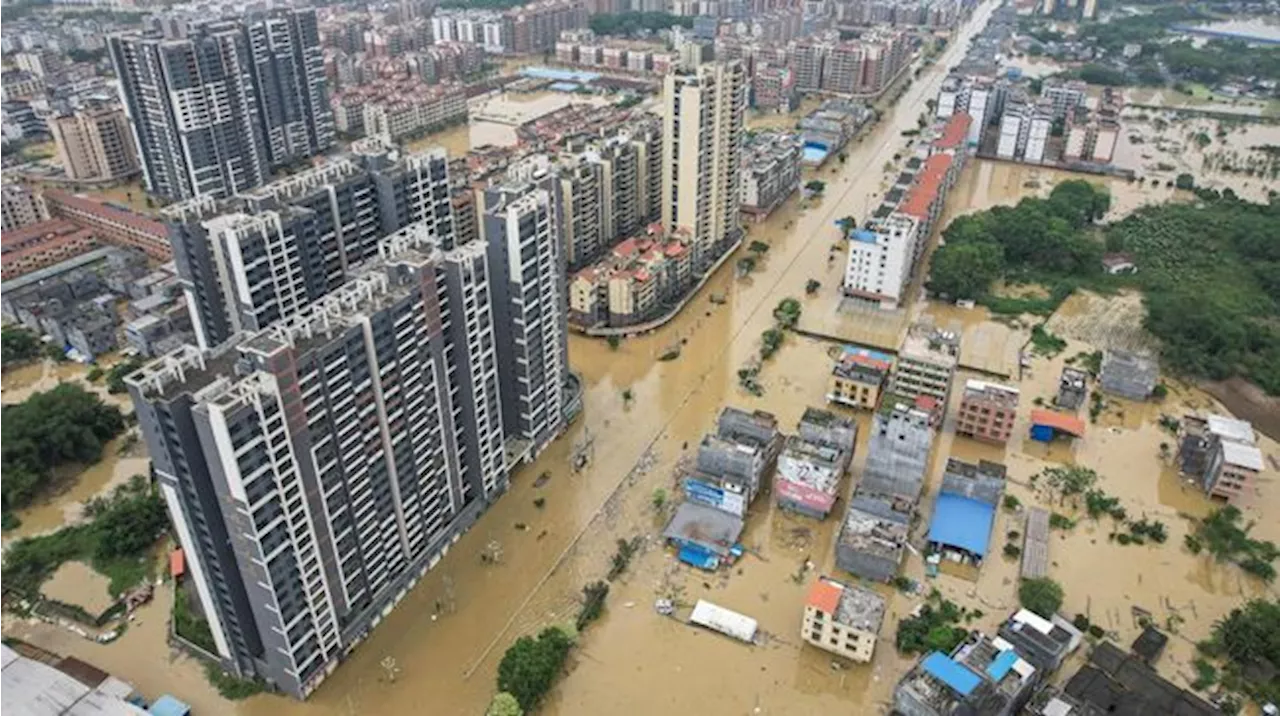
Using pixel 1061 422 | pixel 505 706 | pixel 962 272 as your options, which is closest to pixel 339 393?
pixel 505 706

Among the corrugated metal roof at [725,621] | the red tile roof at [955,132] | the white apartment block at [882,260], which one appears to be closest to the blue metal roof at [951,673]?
the corrugated metal roof at [725,621]

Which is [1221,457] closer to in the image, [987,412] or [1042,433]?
[1042,433]

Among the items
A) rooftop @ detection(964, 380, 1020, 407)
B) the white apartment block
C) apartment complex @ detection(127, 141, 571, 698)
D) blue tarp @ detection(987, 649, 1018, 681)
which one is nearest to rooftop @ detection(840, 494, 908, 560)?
blue tarp @ detection(987, 649, 1018, 681)

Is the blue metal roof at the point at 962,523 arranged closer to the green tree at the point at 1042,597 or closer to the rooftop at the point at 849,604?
the green tree at the point at 1042,597

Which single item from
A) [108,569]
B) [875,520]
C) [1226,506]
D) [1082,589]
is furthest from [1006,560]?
[108,569]

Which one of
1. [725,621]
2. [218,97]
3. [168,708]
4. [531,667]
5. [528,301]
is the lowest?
[725,621]

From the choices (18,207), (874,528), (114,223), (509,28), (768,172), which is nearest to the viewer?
(874,528)
